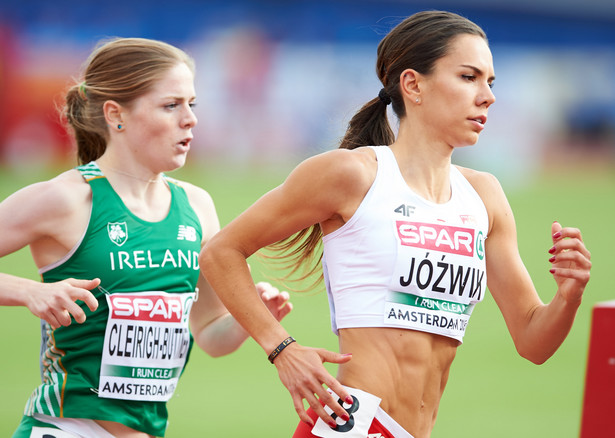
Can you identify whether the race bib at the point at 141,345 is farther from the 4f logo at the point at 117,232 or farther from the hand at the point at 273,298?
the hand at the point at 273,298

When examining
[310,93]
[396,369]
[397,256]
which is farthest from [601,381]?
[310,93]

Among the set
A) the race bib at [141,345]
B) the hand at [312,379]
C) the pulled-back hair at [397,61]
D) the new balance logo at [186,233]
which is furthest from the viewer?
the new balance logo at [186,233]

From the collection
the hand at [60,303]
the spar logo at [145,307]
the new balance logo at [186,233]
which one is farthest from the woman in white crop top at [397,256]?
the new balance logo at [186,233]

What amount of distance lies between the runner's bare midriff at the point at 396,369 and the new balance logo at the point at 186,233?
0.99 meters

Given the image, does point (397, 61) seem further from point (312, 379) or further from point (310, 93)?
point (310, 93)

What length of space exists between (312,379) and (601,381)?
897mm

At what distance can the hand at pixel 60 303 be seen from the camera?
282 centimetres

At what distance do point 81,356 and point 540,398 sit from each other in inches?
201

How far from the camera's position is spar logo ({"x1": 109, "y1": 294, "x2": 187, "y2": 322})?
132 inches

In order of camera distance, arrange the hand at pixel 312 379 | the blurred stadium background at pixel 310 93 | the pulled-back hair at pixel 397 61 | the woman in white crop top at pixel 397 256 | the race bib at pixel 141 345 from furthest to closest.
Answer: the blurred stadium background at pixel 310 93
the race bib at pixel 141 345
the pulled-back hair at pixel 397 61
the woman in white crop top at pixel 397 256
the hand at pixel 312 379

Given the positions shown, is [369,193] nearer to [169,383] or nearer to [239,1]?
[169,383]

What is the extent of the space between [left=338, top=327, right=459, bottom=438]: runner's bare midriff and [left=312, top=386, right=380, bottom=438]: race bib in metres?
0.03

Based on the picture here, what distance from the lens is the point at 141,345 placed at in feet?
11.0

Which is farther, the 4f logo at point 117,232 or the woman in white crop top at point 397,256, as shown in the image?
the 4f logo at point 117,232
